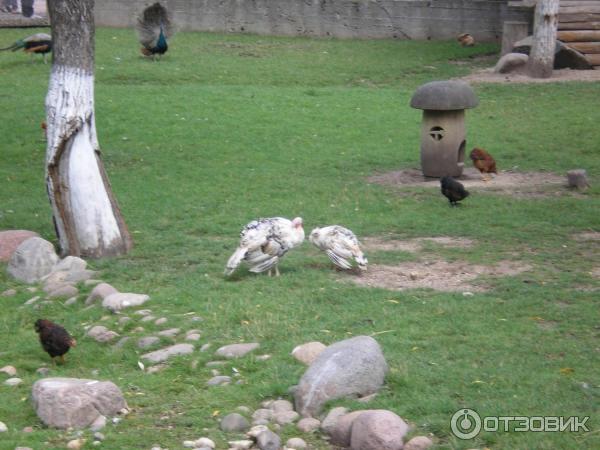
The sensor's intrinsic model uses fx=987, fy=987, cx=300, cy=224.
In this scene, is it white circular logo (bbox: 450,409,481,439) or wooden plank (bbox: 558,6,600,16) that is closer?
white circular logo (bbox: 450,409,481,439)

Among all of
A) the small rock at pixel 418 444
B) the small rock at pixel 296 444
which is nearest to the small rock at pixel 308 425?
the small rock at pixel 296 444

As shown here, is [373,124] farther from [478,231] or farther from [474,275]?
[474,275]

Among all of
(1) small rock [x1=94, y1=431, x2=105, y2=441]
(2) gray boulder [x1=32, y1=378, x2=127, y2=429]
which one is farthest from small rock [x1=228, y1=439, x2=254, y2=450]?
(2) gray boulder [x1=32, y1=378, x2=127, y2=429]

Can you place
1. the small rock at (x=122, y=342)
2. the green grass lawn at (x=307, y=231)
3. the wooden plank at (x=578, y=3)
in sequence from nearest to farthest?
the green grass lawn at (x=307, y=231)
the small rock at (x=122, y=342)
the wooden plank at (x=578, y=3)

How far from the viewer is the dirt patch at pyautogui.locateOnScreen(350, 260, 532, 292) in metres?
9.08

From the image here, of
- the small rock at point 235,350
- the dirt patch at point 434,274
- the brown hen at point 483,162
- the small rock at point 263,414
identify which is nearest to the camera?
the small rock at point 263,414

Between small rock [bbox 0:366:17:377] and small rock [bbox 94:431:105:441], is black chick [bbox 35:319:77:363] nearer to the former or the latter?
small rock [bbox 0:366:17:377]

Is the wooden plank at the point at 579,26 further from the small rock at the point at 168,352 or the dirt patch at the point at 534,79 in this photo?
the small rock at the point at 168,352

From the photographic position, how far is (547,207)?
479 inches

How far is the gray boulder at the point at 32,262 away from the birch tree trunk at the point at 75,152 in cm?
47

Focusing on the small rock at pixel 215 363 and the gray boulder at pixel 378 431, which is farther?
the small rock at pixel 215 363

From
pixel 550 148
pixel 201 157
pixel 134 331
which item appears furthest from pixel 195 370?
pixel 550 148

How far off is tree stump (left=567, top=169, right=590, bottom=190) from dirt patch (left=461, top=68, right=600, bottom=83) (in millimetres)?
7834

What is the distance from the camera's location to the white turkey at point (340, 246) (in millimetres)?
9281
